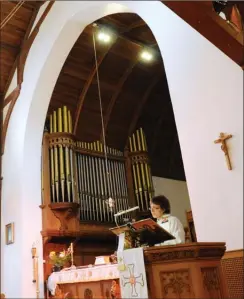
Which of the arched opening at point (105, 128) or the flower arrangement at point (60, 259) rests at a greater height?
the arched opening at point (105, 128)

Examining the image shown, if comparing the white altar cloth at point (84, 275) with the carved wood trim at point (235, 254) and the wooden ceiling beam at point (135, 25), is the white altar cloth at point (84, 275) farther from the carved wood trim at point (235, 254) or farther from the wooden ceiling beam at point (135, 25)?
the wooden ceiling beam at point (135, 25)

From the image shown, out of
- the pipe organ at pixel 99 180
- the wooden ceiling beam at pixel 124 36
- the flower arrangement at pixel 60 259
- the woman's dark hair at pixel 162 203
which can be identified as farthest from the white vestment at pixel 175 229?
the wooden ceiling beam at pixel 124 36

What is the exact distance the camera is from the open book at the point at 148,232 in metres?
2.87

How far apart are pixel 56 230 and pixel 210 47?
476 centimetres

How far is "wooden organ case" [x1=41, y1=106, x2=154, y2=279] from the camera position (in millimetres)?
7379

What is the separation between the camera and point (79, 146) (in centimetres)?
823

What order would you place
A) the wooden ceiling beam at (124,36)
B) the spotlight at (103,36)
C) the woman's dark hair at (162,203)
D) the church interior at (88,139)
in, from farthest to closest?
1. the wooden ceiling beam at (124,36)
2. the spotlight at (103,36)
3. the church interior at (88,139)
4. the woman's dark hair at (162,203)

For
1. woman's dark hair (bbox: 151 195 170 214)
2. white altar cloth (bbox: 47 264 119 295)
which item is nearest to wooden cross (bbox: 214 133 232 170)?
woman's dark hair (bbox: 151 195 170 214)

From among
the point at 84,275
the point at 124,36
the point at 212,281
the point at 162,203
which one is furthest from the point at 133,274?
the point at 124,36

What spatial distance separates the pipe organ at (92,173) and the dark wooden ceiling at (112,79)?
357 mm

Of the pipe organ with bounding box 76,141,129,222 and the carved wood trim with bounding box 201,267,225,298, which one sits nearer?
the carved wood trim with bounding box 201,267,225,298

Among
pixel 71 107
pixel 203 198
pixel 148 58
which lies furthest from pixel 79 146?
pixel 203 198

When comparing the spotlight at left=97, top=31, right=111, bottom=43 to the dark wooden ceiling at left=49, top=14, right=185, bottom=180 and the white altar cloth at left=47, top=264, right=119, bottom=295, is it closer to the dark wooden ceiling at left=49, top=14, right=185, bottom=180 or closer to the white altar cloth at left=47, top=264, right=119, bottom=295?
the dark wooden ceiling at left=49, top=14, right=185, bottom=180

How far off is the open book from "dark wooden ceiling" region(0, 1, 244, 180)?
5342 millimetres
